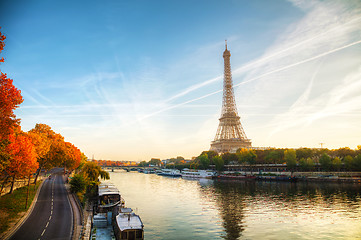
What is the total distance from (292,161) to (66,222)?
343 ft

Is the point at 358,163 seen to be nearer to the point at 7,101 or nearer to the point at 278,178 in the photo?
the point at 278,178

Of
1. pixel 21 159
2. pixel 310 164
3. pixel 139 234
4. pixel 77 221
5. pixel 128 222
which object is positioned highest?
pixel 21 159

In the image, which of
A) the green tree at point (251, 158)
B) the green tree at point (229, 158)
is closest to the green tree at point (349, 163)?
the green tree at point (251, 158)

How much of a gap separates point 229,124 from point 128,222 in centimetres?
14086

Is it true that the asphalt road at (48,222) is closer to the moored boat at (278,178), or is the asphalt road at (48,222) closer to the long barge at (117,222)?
the long barge at (117,222)

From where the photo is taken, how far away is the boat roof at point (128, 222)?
85.6ft

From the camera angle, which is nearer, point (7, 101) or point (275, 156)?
point (7, 101)

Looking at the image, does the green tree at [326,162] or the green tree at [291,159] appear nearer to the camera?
the green tree at [326,162]

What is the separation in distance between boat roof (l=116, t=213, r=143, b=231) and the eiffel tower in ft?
441

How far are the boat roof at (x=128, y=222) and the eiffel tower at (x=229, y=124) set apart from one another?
13443 cm

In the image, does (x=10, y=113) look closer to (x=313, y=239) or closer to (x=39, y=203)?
(x=39, y=203)

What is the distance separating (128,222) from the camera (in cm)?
2764

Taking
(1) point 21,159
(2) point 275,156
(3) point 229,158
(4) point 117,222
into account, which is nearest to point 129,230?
(4) point 117,222

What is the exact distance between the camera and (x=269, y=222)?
37.0 m
